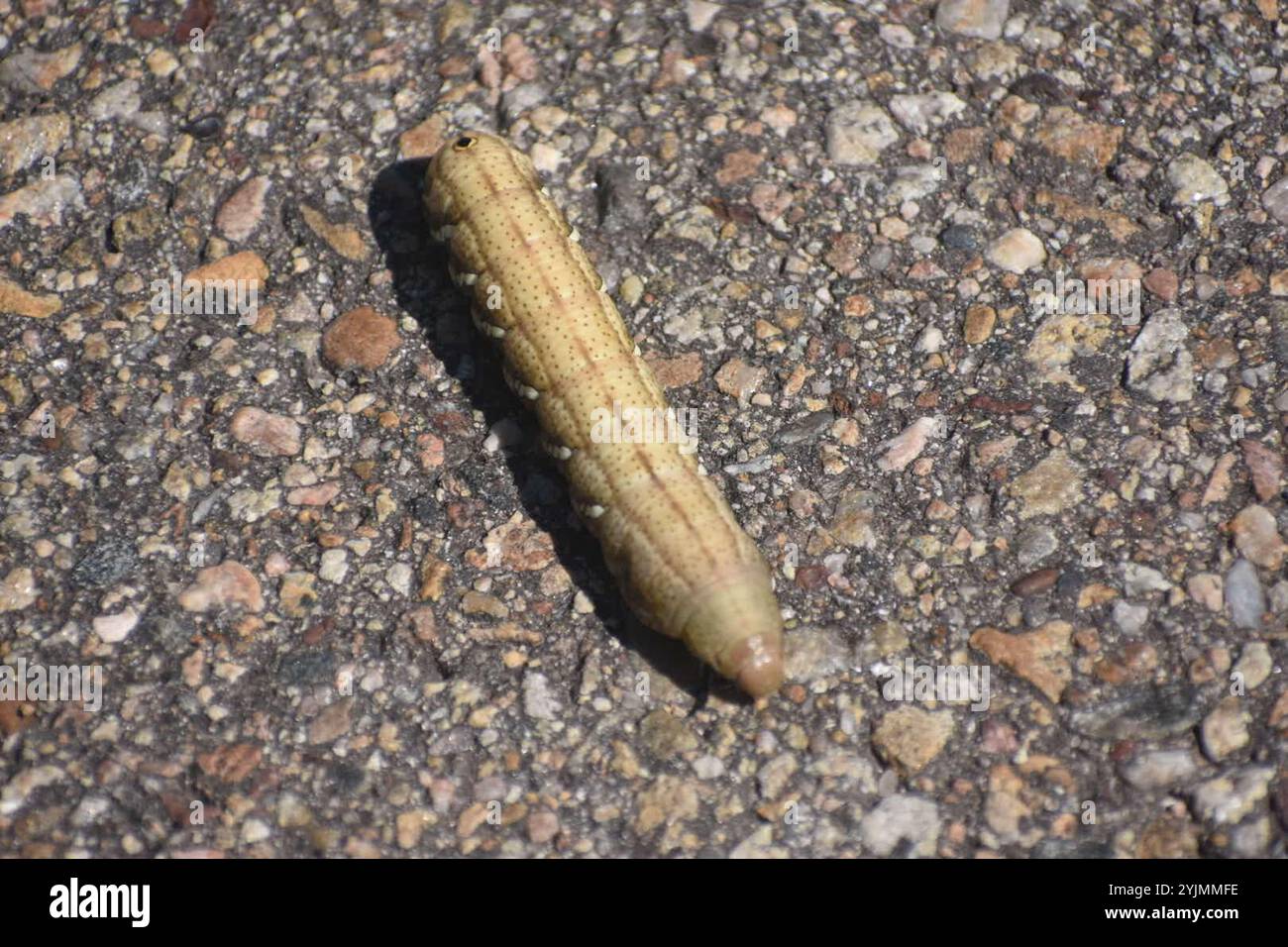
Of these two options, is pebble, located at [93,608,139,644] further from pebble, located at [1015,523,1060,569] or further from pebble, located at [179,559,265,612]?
pebble, located at [1015,523,1060,569]

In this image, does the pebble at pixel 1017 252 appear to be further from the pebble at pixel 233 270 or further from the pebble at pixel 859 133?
the pebble at pixel 233 270

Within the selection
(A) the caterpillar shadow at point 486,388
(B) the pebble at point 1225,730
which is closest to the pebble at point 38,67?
(A) the caterpillar shadow at point 486,388

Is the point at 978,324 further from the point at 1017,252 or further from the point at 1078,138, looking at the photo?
the point at 1078,138

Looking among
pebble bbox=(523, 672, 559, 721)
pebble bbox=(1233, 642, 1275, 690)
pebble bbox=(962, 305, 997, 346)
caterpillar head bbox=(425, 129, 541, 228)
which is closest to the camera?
pebble bbox=(1233, 642, 1275, 690)

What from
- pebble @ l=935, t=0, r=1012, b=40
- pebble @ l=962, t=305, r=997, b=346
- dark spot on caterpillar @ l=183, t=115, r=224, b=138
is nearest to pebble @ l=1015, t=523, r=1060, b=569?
pebble @ l=962, t=305, r=997, b=346

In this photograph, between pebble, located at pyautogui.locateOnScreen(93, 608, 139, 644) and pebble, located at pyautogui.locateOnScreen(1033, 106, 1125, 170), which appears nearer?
pebble, located at pyautogui.locateOnScreen(93, 608, 139, 644)

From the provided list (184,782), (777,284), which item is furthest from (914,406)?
(184,782)
